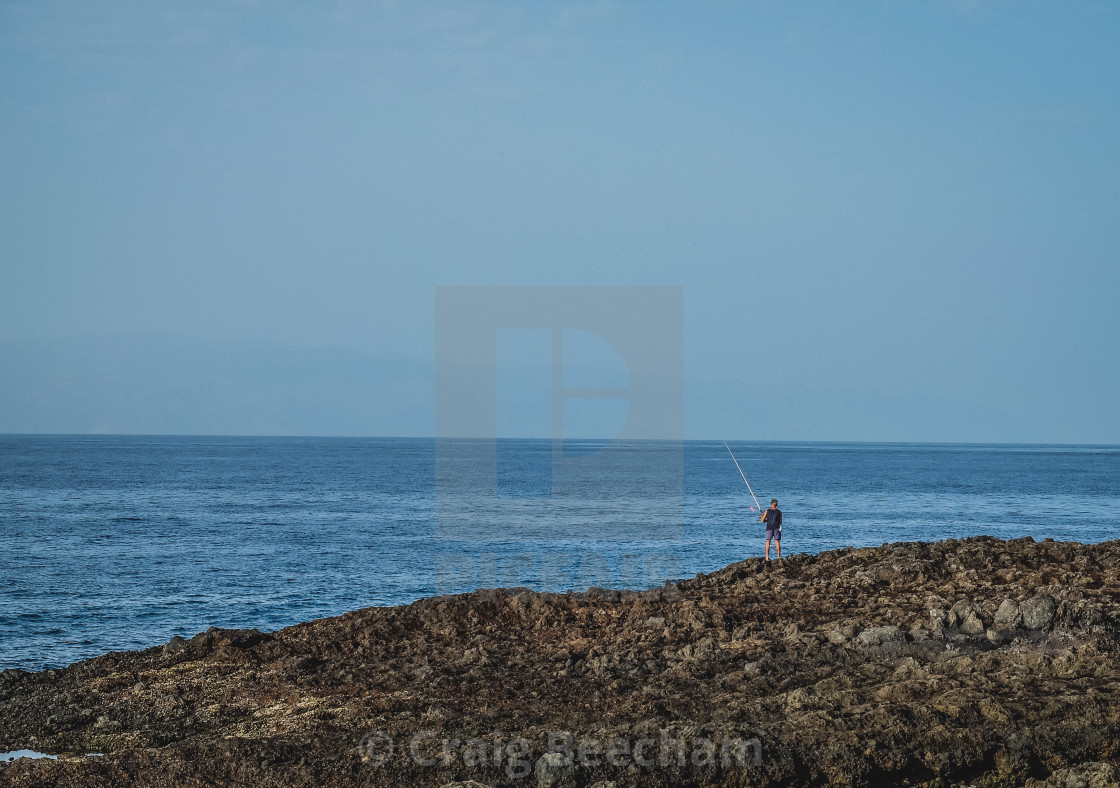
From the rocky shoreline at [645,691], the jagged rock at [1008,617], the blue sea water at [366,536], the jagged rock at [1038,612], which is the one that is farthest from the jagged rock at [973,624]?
the blue sea water at [366,536]

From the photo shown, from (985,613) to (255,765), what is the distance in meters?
11.4

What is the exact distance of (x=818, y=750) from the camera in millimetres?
10648

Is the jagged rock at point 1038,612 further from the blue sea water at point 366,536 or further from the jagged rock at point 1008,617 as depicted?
the blue sea water at point 366,536

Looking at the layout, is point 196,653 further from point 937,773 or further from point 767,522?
point 767,522

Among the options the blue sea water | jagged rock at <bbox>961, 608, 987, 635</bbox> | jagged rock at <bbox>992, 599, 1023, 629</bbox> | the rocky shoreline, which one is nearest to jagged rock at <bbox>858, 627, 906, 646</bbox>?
the rocky shoreline

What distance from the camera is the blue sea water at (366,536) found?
26.9 metres

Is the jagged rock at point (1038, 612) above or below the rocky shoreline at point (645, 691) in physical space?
above

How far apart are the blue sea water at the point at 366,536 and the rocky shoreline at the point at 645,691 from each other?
783cm

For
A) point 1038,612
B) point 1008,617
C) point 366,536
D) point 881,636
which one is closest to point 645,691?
point 881,636

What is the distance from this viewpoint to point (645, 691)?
13406 millimetres

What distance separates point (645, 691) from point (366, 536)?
33.2 meters

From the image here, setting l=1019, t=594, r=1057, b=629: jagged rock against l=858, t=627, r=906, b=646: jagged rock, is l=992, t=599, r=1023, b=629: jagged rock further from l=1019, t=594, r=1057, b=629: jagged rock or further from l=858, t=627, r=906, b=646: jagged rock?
l=858, t=627, r=906, b=646: jagged rock

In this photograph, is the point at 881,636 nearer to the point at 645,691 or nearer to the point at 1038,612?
the point at 1038,612

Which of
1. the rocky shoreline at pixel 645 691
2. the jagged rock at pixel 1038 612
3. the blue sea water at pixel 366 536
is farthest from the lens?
the blue sea water at pixel 366 536
